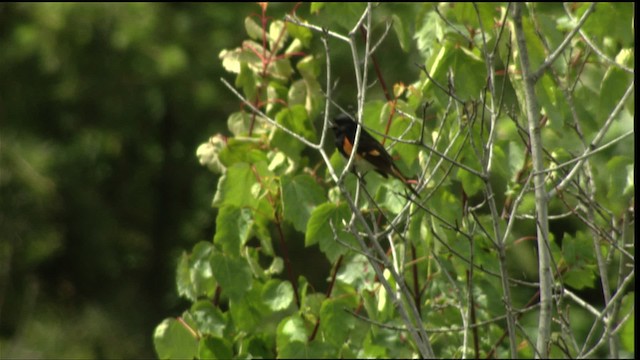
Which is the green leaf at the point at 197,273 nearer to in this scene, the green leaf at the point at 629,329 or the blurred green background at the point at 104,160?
the green leaf at the point at 629,329

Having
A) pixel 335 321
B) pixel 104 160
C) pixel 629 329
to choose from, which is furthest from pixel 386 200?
pixel 104 160

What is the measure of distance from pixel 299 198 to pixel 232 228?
0.66 ft

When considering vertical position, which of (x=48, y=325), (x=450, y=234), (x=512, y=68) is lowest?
(x=48, y=325)

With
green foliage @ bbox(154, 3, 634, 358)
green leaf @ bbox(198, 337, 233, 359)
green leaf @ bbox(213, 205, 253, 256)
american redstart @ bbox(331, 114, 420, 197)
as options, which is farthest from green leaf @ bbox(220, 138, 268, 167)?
green leaf @ bbox(198, 337, 233, 359)

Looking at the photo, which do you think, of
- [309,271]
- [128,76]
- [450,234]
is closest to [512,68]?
[450,234]

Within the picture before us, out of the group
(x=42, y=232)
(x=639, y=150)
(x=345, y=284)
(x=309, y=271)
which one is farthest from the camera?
(x=42, y=232)

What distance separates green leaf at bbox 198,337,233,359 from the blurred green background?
162 inches

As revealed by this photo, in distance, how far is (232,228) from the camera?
3244mm

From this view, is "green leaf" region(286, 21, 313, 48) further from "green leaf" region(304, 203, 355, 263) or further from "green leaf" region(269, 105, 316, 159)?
"green leaf" region(304, 203, 355, 263)

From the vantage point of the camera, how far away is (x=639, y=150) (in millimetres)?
2186

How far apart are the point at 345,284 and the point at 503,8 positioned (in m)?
0.85

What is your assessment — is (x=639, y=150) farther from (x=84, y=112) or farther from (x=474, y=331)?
(x=84, y=112)

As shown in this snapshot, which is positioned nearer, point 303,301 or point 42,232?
point 303,301

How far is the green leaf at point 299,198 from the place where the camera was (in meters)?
3.16
